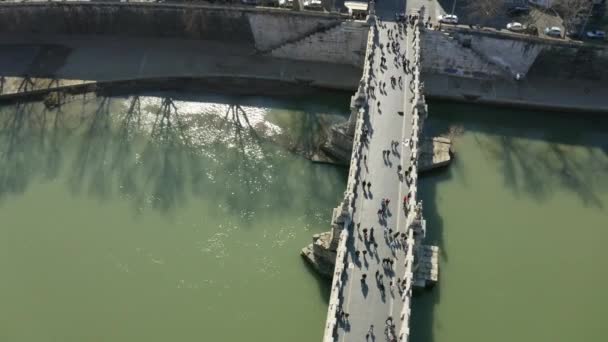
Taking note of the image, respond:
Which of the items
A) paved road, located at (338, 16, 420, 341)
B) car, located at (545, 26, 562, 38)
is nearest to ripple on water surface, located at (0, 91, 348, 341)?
paved road, located at (338, 16, 420, 341)

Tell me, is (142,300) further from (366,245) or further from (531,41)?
(531,41)

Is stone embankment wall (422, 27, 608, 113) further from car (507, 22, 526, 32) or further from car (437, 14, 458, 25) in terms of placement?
car (507, 22, 526, 32)

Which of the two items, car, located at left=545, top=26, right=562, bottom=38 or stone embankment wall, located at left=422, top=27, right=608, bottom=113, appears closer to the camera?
stone embankment wall, located at left=422, top=27, right=608, bottom=113

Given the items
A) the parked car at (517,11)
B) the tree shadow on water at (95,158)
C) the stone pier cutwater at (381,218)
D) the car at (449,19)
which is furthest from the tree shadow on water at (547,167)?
the tree shadow on water at (95,158)

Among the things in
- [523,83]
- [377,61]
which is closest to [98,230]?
[377,61]

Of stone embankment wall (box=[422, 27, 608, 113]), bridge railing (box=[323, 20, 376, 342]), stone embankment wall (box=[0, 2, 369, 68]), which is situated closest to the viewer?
bridge railing (box=[323, 20, 376, 342])

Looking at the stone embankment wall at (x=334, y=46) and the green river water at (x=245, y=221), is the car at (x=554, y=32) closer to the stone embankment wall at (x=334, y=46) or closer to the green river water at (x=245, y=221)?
the green river water at (x=245, y=221)

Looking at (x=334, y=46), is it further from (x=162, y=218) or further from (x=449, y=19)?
(x=162, y=218)
